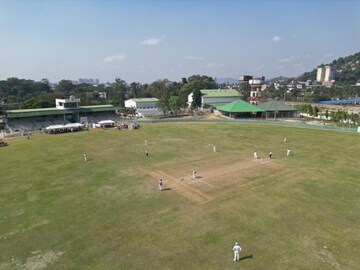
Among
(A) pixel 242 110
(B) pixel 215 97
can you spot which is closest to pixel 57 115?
(A) pixel 242 110

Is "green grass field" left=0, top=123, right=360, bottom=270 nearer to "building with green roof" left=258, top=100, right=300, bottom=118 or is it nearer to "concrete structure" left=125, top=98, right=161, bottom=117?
"building with green roof" left=258, top=100, right=300, bottom=118

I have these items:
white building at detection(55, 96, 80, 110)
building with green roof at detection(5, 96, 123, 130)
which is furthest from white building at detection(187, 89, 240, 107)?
white building at detection(55, 96, 80, 110)

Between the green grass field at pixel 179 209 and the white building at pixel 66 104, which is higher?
the white building at pixel 66 104

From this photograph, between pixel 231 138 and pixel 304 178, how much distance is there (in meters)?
24.7

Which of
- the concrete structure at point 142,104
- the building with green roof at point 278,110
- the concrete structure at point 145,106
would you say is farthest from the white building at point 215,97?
the building with green roof at point 278,110

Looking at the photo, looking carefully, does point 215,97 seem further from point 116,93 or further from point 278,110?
point 116,93

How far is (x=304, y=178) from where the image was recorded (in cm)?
3212

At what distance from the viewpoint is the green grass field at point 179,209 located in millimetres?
18062

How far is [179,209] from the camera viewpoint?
80.4 feet

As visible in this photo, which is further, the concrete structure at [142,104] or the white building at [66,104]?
the concrete structure at [142,104]

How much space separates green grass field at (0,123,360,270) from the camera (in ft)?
59.3

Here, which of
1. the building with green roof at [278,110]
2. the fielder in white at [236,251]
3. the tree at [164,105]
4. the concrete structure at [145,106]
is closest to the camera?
the fielder in white at [236,251]

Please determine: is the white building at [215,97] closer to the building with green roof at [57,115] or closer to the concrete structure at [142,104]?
the concrete structure at [142,104]

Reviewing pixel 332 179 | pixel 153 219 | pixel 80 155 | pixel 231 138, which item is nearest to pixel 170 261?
pixel 153 219
